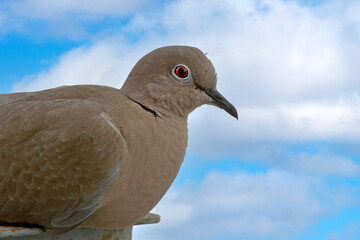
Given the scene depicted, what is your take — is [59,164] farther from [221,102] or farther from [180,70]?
[221,102]

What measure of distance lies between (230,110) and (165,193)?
993 mm

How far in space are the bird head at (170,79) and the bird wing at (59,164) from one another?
49cm

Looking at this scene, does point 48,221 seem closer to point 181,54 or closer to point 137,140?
point 137,140

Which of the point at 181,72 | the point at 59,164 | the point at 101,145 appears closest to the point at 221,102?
the point at 181,72

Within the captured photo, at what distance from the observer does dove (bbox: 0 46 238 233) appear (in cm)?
445

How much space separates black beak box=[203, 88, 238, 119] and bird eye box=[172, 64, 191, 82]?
25 centimetres

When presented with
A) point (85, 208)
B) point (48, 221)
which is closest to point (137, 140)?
point (85, 208)

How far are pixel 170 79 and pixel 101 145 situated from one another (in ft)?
3.04

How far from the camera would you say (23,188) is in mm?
4555

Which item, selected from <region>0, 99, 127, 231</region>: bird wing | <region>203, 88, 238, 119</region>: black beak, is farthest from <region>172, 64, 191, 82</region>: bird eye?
<region>0, 99, 127, 231</region>: bird wing

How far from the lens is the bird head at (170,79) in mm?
4898

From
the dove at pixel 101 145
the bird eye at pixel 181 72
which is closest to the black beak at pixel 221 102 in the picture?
the dove at pixel 101 145

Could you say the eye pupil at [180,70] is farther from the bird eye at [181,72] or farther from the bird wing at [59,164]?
the bird wing at [59,164]

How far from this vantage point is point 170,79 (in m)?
4.90
